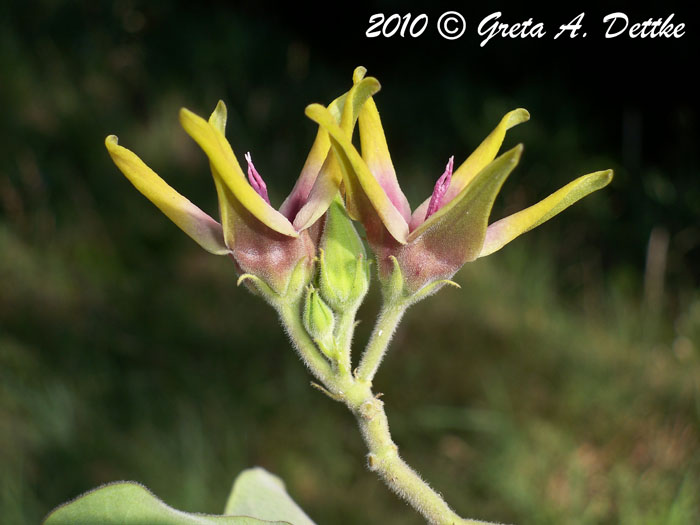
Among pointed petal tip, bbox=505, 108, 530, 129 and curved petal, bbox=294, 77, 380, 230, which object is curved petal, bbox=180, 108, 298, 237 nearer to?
curved petal, bbox=294, 77, 380, 230

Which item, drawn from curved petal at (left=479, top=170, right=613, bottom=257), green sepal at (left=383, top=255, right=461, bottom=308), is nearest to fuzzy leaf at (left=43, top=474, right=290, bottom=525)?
green sepal at (left=383, top=255, right=461, bottom=308)

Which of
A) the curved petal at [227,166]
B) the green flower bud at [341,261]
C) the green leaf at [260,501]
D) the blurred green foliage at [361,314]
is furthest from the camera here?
the blurred green foliage at [361,314]

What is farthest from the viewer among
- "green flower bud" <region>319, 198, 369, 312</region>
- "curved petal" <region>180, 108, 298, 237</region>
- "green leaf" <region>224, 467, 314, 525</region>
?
"green leaf" <region>224, 467, 314, 525</region>

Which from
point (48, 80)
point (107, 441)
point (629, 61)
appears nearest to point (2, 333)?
point (107, 441)

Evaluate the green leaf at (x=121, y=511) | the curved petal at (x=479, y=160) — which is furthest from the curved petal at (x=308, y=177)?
the green leaf at (x=121, y=511)

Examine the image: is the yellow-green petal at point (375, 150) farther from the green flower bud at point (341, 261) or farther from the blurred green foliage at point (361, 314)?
the blurred green foliage at point (361, 314)

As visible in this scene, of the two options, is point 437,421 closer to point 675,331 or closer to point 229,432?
point 229,432
